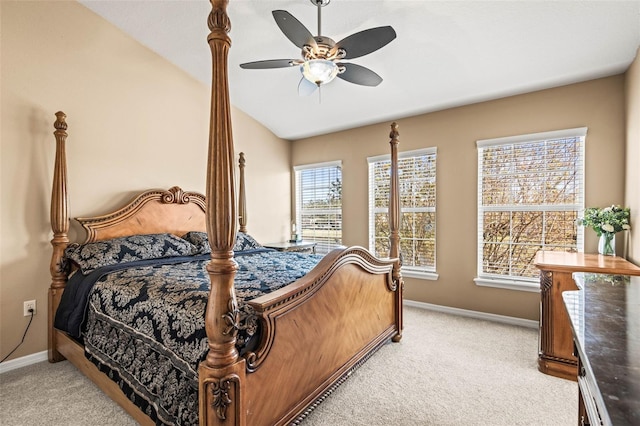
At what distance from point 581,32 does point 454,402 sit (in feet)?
9.63

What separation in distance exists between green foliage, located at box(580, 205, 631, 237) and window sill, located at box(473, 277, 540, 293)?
847mm

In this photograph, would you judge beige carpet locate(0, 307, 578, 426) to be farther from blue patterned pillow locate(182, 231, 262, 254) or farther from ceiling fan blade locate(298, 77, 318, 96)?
ceiling fan blade locate(298, 77, 318, 96)

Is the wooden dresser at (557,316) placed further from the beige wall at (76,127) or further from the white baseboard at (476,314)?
the beige wall at (76,127)

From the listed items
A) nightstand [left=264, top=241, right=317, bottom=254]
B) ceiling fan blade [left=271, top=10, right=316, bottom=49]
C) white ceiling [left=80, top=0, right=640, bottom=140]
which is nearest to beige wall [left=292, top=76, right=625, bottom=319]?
white ceiling [left=80, top=0, right=640, bottom=140]

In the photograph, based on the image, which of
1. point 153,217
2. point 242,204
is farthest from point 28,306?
point 242,204

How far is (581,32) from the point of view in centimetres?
244

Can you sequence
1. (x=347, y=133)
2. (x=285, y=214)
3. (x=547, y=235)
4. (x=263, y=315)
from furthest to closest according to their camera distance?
(x=285, y=214) < (x=347, y=133) < (x=547, y=235) < (x=263, y=315)

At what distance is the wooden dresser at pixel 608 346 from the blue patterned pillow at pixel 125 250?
9.84ft

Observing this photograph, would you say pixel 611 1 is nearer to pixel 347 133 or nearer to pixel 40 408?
pixel 347 133

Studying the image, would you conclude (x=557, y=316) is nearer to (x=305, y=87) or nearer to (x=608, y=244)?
(x=608, y=244)

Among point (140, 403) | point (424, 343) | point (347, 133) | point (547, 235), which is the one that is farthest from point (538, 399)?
point (347, 133)

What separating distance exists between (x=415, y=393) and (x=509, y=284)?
1.98 meters

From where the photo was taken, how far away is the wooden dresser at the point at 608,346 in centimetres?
55

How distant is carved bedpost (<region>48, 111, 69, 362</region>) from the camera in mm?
2662
